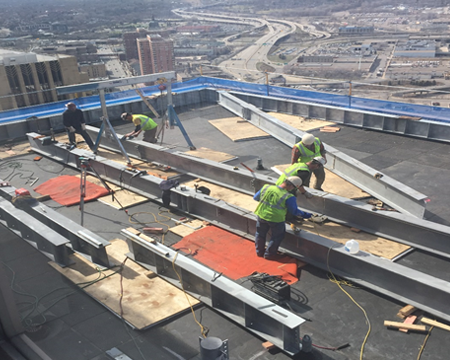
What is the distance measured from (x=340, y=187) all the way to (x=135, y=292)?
20.2 ft

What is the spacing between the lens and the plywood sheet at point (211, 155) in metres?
13.4

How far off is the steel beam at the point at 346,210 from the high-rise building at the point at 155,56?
113 feet

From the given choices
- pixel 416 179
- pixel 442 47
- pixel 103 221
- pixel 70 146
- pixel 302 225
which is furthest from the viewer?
pixel 442 47

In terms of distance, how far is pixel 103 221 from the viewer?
9.84 m

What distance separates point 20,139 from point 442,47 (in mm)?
89105

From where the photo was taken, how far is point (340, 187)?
11008 mm

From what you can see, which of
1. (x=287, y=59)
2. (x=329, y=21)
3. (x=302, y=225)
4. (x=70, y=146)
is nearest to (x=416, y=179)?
(x=302, y=225)

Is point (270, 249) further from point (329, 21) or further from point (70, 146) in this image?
point (329, 21)

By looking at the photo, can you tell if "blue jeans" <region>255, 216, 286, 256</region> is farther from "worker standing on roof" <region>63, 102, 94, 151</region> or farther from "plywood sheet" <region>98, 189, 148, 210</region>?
"worker standing on roof" <region>63, 102, 94, 151</region>

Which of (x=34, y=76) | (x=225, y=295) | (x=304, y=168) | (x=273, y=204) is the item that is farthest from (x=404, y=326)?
(x=34, y=76)

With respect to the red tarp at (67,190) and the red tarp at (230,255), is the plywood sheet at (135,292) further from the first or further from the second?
the red tarp at (67,190)

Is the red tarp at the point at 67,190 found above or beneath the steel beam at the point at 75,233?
beneath

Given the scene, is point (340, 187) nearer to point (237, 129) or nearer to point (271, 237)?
point (271, 237)

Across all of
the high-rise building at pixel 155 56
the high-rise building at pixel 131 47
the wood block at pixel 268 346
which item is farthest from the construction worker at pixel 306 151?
the high-rise building at pixel 131 47
